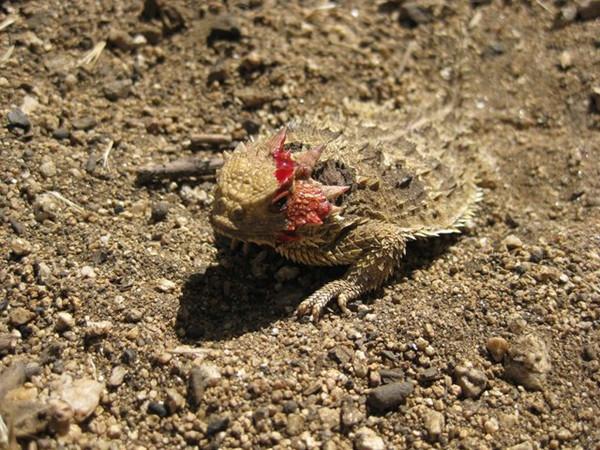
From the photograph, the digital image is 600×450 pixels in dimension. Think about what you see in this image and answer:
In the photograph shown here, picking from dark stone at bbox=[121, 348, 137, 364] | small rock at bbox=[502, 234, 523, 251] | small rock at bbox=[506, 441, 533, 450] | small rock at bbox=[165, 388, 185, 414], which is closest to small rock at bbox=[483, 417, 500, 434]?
small rock at bbox=[506, 441, 533, 450]

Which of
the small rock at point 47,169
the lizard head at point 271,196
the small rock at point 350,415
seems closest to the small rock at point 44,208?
the small rock at point 47,169

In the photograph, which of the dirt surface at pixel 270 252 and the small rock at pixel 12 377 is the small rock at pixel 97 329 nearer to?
the dirt surface at pixel 270 252

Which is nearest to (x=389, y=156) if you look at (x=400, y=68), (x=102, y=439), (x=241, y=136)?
(x=241, y=136)

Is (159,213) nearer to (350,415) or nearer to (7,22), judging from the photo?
(350,415)

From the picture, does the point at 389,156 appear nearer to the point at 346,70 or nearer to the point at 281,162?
the point at 281,162

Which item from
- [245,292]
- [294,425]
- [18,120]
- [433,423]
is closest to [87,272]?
[245,292]
